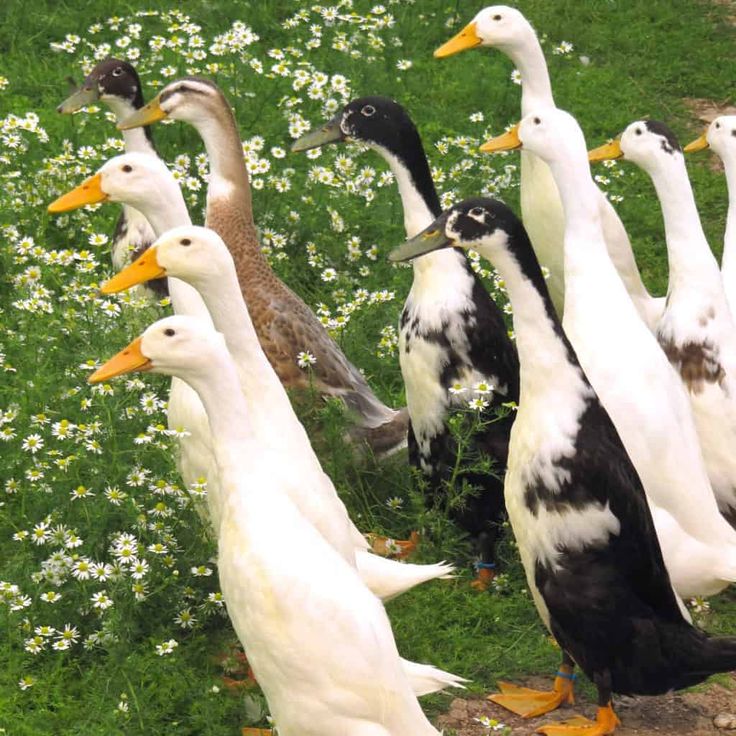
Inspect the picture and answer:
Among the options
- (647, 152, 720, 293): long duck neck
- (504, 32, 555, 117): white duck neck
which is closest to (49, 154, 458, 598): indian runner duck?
(647, 152, 720, 293): long duck neck

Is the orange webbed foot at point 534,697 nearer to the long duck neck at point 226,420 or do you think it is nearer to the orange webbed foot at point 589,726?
the orange webbed foot at point 589,726

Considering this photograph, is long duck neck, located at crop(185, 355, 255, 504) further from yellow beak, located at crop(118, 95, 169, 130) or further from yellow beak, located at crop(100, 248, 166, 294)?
yellow beak, located at crop(118, 95, 169, 130)

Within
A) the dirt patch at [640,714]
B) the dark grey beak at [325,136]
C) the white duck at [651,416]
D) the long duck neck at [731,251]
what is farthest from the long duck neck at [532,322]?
the long duck neck at [731,251]

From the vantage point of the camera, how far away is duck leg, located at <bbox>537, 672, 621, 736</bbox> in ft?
16.3

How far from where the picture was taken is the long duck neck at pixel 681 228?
616 cm

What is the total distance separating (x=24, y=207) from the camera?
7.12 meters

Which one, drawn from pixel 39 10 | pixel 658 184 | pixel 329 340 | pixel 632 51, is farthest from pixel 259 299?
pixel 632 51

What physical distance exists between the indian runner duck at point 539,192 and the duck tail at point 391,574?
2314 millimetres

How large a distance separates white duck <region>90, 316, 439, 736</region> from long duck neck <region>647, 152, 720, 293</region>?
2348 mm

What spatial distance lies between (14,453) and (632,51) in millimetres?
5696

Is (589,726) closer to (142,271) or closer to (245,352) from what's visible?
(245,352)

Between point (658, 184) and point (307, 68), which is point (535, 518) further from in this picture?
point (307, 68)

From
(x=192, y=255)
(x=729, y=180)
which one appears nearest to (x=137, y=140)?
(x=192, y=255)

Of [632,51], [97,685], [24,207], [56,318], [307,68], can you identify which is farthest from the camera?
[632,51]
